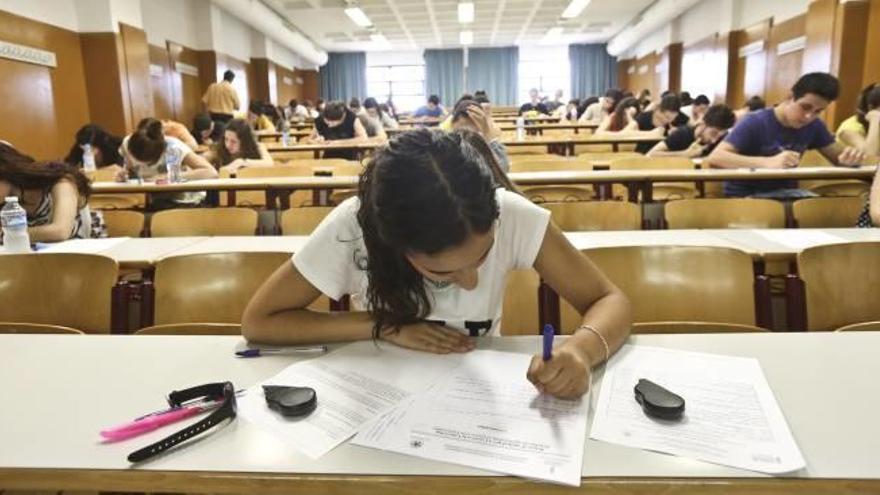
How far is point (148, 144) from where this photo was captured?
4.32 m

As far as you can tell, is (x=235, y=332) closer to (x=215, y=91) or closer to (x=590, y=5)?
(x=215, y=91)

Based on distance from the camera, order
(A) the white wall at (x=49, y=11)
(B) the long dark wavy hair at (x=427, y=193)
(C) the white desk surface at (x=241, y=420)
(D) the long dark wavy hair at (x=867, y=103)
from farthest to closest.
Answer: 1. (A) the white wall at (x=49, y=11)
2. (D) the long dark wavy hair at (x=867, y=103)
3. (B) the long dark wavy hair at (x=427, y=193)
4. (C) the white desk surface at (x=241, y=420)

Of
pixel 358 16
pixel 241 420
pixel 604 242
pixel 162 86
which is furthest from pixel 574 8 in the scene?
pixel 241 420

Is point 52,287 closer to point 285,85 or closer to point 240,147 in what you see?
point 240,147

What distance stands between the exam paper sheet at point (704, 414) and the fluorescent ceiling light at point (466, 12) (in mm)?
11816

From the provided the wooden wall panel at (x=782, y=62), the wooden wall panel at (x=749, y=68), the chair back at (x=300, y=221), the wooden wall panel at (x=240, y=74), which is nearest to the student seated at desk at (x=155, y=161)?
the chair back at (x=300, y=221)

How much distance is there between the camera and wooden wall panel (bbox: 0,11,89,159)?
21.4 ft

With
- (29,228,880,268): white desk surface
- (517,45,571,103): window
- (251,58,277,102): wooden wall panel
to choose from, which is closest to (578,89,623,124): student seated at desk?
(29,228,880,268): white desk surface

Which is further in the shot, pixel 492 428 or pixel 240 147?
pixel 240 147

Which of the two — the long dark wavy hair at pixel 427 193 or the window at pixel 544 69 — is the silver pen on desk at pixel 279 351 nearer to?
the long dark wavy hair at pixel 427 193

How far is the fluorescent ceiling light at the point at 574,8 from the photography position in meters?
12.2

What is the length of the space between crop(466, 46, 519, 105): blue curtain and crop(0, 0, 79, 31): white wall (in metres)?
13.6

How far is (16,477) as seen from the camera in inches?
32.3

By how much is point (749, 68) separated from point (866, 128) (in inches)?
234
